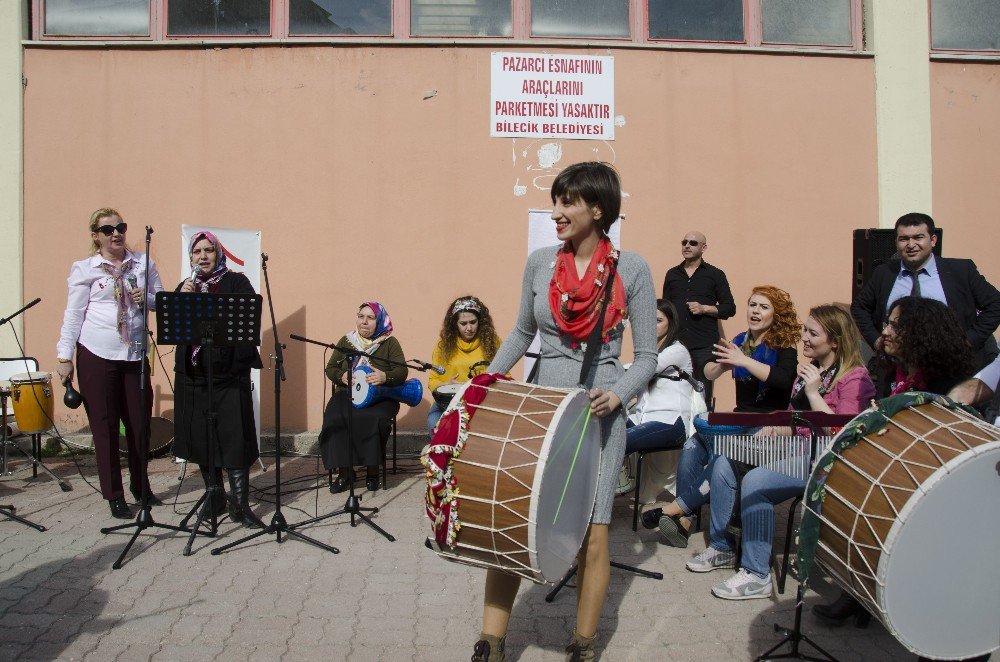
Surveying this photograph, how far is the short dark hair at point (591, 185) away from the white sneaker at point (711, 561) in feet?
7.21

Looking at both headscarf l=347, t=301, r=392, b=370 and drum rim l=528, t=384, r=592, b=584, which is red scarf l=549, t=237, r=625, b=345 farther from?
headscarf l=347, t=301, r=392, b=370

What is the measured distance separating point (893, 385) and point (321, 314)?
16.5 feet

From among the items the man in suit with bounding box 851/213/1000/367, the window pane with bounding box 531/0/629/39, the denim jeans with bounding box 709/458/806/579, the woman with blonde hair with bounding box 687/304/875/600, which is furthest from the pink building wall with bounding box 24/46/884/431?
the denim jeans with bounding box 709/458/806/579

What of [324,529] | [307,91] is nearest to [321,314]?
[307,91]

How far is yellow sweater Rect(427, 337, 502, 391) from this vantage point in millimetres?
6273

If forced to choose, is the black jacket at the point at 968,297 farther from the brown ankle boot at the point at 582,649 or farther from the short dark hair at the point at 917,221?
the brown ankle boot at the point at 582,649

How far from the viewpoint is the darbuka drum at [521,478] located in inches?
106

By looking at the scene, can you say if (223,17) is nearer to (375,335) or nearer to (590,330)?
(375,335)

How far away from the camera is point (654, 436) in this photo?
5004 millimetres

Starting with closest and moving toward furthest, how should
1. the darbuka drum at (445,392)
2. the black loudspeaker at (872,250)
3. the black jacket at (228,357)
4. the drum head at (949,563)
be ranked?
the drum head at (949,563) < the black jacket at (228,357) < the darbuka drum at (445,392) < the black loudspeaker at (872,250)

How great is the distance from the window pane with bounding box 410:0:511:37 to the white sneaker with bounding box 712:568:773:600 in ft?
17.5

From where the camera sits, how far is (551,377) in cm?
312

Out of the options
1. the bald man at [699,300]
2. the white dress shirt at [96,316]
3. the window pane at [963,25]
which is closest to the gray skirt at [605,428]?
the white dress shirt at [96,316]

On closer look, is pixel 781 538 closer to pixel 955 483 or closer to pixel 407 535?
pixel 407 535
